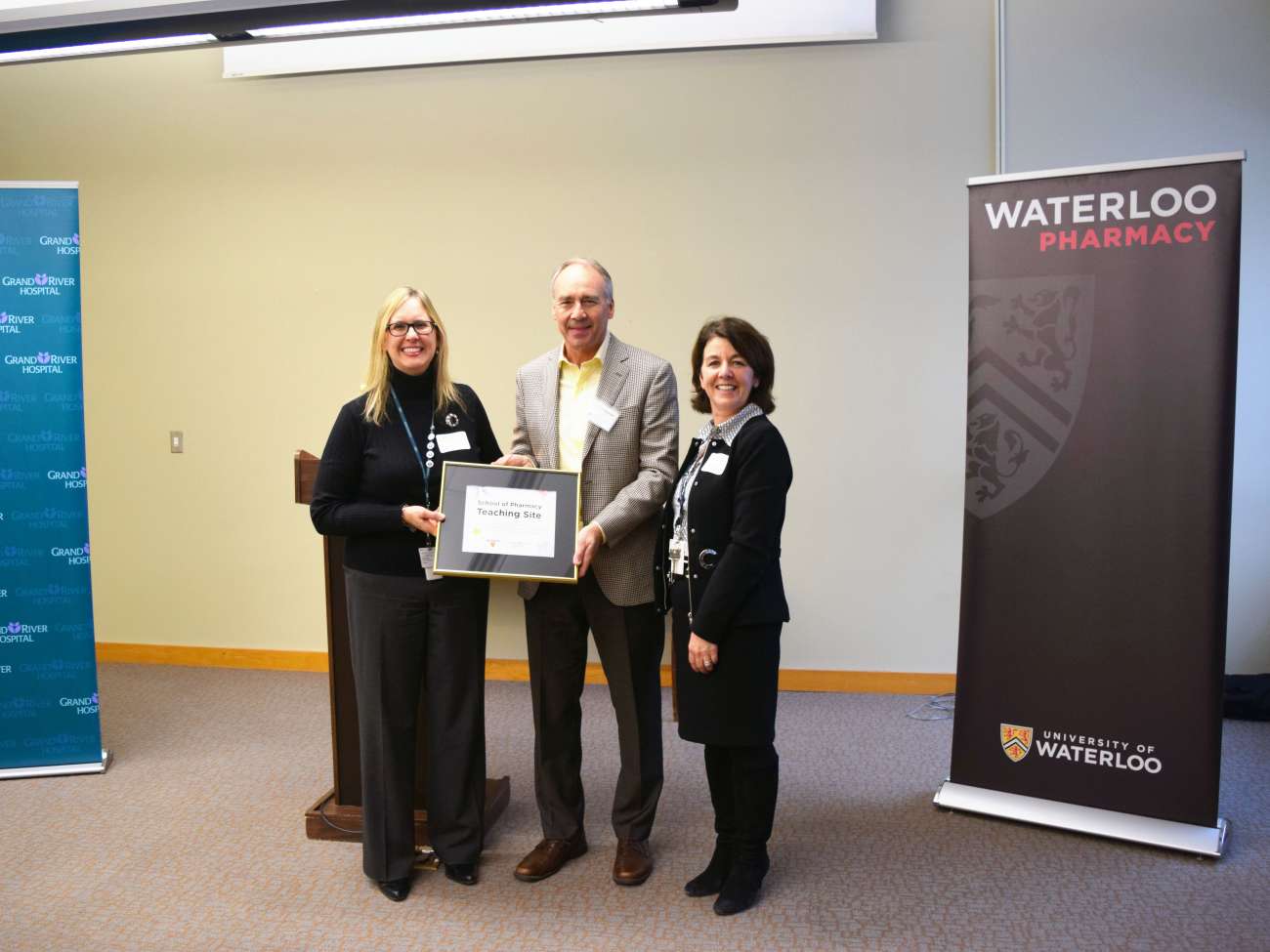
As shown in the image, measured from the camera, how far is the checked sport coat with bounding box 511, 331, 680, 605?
9.30ft

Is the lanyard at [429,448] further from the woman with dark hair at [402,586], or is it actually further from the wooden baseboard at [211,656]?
the wooden baseboard at [211,656]

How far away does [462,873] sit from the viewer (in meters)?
2.92

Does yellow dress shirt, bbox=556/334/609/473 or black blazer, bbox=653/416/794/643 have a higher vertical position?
yellow dress shirt, bbox=556/334/609/473

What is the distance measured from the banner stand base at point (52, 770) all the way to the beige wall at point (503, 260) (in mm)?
1511

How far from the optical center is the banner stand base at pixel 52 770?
3.73 meters

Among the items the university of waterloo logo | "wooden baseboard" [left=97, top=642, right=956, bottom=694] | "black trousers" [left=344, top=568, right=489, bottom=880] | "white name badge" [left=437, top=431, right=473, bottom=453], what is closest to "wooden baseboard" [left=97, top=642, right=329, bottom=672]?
"wooden baseboard" [left=97, top=642, right=956, bottom=694]

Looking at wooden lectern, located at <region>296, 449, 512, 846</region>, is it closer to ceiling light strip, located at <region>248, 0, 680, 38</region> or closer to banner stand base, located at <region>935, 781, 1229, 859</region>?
ceiling light strip, located at <region>248, 0, 680, 38</region>

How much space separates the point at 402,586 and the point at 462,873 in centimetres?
83

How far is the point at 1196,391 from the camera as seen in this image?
3.04m

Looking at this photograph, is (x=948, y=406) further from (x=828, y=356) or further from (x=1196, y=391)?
(x=1196, y=391)

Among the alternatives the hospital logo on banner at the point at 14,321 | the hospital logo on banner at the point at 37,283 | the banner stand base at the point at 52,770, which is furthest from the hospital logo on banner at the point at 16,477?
the banner stand base at the point at 52,770

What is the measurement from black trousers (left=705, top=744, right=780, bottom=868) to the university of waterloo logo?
1.01 meters

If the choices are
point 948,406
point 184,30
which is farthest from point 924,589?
point 184,30

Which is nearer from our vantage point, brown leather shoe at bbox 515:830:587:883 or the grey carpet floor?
Result: the grey carpet floor
